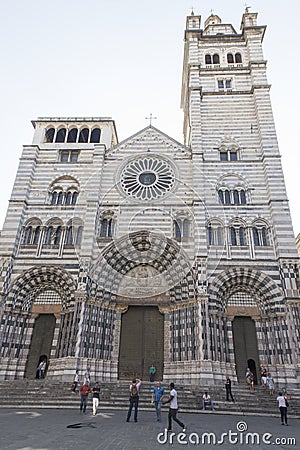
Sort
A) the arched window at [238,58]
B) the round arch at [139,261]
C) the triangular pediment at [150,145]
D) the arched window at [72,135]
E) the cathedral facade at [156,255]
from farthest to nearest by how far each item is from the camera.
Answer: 1. the arched window at [238,58]
2. the arched window at [72,135]
3. the triangular pediment at [150,145]
4. the round arch at [139,261]
5. the cathedral facade at [156,255]

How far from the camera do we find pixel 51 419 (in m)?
9.06

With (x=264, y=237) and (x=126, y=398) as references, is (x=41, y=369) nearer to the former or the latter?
(x=126, y=398)

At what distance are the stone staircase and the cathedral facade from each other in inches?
39.7

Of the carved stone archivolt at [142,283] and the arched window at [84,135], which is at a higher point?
the arched window at [84,135]

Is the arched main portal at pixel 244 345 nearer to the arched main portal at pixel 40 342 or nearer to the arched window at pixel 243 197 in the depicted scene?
the arched window at pixel 243 197

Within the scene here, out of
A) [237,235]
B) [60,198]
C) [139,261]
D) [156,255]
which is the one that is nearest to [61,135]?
[60,198]

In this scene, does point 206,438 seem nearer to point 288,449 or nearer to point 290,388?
point 288,449

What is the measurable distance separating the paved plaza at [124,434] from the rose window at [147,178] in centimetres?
1312

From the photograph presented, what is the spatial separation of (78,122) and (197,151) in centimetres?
929

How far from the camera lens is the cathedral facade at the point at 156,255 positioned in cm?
1608

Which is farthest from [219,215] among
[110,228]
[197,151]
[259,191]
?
[110,228]

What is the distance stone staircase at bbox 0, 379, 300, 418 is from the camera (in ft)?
40.0

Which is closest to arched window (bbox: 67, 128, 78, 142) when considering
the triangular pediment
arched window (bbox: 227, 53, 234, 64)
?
the triangular pediment

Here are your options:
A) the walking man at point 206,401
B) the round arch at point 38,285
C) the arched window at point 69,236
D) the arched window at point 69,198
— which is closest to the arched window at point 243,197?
the arched window at point 69,236
